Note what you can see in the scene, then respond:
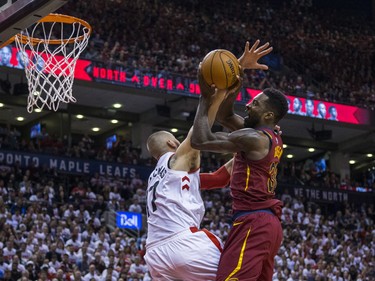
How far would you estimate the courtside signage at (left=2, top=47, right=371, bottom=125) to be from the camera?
81.3 feet

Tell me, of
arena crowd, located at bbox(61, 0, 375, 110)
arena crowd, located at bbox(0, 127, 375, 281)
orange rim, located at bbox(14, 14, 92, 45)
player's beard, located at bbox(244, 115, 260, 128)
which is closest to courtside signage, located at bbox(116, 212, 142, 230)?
arena crowd, located at bbox(0, 127, 375, 281)

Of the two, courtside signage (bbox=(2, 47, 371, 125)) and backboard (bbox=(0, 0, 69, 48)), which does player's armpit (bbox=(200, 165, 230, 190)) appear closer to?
backboard (bbox=(0, 0, 69, 48))

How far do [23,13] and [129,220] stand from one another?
13.2 m

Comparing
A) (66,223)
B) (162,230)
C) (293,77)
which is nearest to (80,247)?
(66,223)

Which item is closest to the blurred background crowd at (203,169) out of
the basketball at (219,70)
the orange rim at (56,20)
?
the orange rim at (56,20)

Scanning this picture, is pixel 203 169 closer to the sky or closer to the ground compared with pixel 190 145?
closer to the sky

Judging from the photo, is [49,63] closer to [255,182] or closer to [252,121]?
[252,121]

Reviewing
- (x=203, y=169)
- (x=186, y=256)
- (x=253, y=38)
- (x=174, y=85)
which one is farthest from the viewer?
(x=253, y=38)

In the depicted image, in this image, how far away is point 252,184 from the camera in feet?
20.3

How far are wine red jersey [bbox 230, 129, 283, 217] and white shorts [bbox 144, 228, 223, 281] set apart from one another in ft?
1.10

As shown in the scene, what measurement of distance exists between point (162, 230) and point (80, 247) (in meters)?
11.0

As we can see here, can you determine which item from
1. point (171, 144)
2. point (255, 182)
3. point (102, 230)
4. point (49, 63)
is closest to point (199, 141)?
point (255, 182)

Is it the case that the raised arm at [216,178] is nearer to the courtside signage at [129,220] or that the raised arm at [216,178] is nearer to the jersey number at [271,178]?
the jersey number at [271,178]

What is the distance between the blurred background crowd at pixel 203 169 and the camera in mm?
16812
